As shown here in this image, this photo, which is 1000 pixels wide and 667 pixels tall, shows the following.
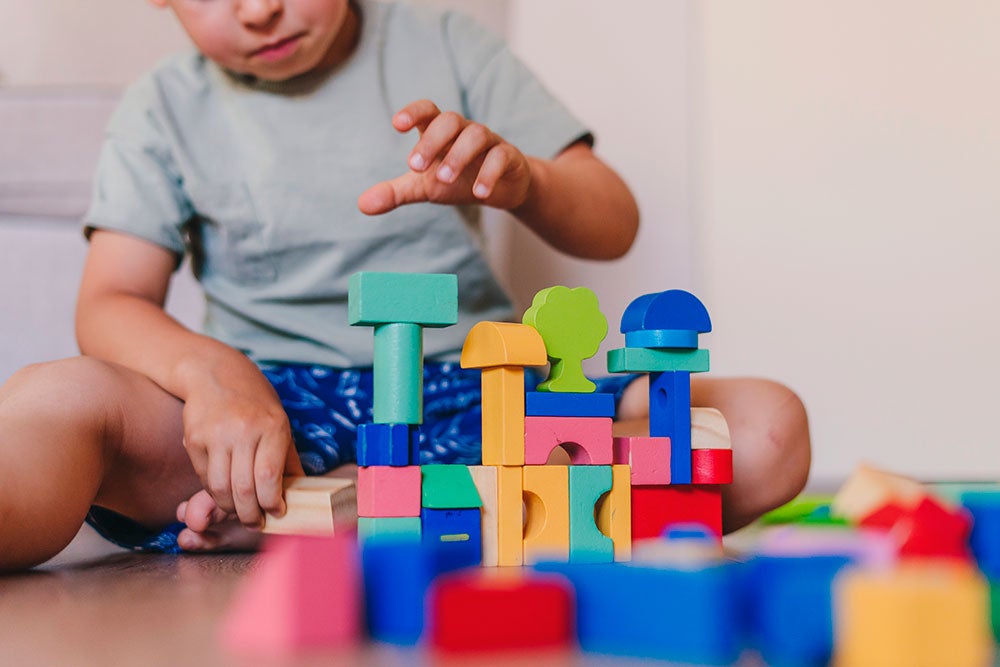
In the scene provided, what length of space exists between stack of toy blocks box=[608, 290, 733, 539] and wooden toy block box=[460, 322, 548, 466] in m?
0.07

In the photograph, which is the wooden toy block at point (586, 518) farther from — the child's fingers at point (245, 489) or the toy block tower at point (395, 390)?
the child's fingers at point (245, 489)

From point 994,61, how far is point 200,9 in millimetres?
1384

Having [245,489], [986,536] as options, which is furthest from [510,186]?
[986,536]

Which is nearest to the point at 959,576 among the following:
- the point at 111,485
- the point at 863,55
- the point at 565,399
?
the point at 565,399

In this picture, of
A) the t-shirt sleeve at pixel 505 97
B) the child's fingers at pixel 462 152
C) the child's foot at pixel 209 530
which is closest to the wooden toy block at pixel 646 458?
the child's fingers at pixel 462 152

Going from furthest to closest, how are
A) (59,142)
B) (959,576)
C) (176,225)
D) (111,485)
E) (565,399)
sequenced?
(59,142)
(176,225)
(111,485)
(565,399)
(959,576)

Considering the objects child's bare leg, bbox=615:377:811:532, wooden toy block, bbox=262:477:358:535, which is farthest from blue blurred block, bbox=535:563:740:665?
child's bare leg, bbox=615:377:811:532

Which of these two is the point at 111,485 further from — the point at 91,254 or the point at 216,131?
the point at 216,131

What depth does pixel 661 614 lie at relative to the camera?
15.5 inches

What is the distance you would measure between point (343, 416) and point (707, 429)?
395 millimetres

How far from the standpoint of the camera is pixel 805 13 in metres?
1.72

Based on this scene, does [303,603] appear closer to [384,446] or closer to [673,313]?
[384,446]

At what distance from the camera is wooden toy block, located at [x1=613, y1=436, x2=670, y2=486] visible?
0.62 m

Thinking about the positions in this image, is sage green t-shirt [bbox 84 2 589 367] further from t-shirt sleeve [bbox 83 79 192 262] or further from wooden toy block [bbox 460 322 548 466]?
wooden toy block [bbox 460 322 548 466]
